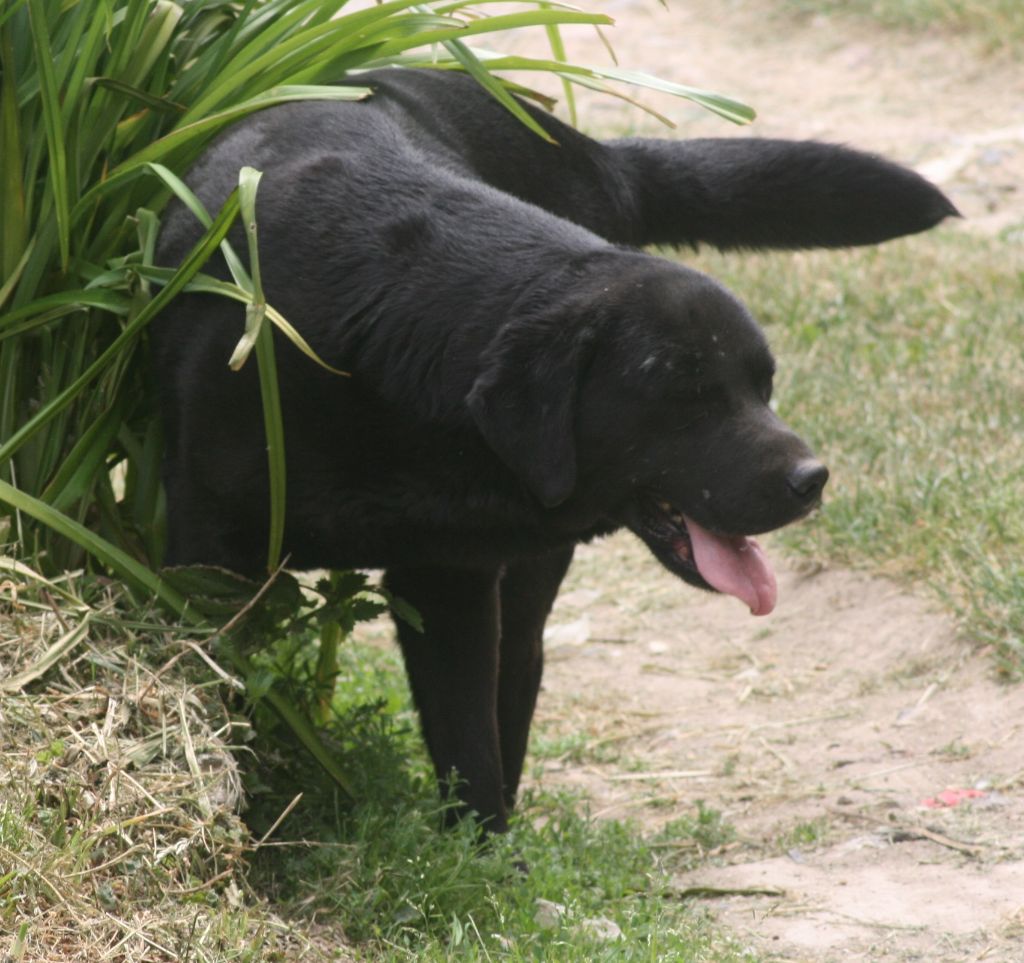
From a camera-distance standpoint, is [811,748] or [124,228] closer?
[124,228]

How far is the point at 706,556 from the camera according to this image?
276cm

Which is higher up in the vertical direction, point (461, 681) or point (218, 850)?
point (218, 850)

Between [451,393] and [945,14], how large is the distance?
7.20 m

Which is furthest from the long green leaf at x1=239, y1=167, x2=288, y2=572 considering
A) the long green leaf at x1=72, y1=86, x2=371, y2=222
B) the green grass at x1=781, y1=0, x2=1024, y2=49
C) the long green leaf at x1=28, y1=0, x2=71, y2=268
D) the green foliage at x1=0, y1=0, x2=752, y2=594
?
the green grass at x1=781, y1=0, x2=1024, y2=49

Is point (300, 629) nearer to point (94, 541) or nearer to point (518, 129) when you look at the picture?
point (94, 541)

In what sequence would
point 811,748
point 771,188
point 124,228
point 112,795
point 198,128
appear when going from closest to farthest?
point 112,795 < point 198,128 < point 124,228 < point 771,188 < point 811,748

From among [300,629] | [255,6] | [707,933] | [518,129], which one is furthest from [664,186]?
[707,933]

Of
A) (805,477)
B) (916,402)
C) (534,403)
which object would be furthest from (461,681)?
(916,402)

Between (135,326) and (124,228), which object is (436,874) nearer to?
(135,326)

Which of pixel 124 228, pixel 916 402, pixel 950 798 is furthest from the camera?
pixel 916 402

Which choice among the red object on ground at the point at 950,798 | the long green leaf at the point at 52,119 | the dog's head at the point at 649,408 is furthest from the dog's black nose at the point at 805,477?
the long green leaf at the point at 52,119

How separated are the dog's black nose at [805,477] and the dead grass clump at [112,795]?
3.29 feet

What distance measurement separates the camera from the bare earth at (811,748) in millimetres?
2963

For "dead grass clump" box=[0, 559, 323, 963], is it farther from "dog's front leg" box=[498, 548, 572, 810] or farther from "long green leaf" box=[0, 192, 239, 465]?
"dog's front leg" box=[498, 548, 572, 810]
